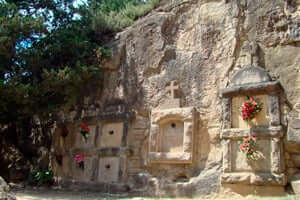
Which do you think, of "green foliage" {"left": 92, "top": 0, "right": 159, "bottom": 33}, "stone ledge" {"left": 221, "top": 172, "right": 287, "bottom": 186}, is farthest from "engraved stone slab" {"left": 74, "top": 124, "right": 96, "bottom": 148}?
"stone ledge" {"left": 221, "top": 172, "right": 287, "bottom": 186}

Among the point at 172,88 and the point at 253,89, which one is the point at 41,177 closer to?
the point at 172,88

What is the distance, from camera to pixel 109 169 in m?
8.85

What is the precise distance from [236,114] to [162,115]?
178 centimetres

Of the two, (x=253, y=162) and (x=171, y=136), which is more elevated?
(x=171, y=136)

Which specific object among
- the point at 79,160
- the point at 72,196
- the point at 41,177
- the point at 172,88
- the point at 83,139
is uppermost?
the point at 172,88

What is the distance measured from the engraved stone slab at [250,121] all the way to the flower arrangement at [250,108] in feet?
0.30

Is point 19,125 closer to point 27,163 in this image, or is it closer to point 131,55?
point 27,163

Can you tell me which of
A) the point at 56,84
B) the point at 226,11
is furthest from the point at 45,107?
the point at 226,11

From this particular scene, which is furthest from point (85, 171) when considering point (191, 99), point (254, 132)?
point (254, 132)

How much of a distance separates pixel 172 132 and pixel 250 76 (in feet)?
7.16

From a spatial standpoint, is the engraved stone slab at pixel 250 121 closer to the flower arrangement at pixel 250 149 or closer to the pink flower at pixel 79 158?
the flower arrangement at pixel 250 149

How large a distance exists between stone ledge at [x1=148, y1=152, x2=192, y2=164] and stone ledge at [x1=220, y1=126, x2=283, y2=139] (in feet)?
3.08

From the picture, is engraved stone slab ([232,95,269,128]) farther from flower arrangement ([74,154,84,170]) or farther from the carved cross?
flower arrangement ([74,154,84,170])

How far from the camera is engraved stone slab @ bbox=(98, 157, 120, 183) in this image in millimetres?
8688
